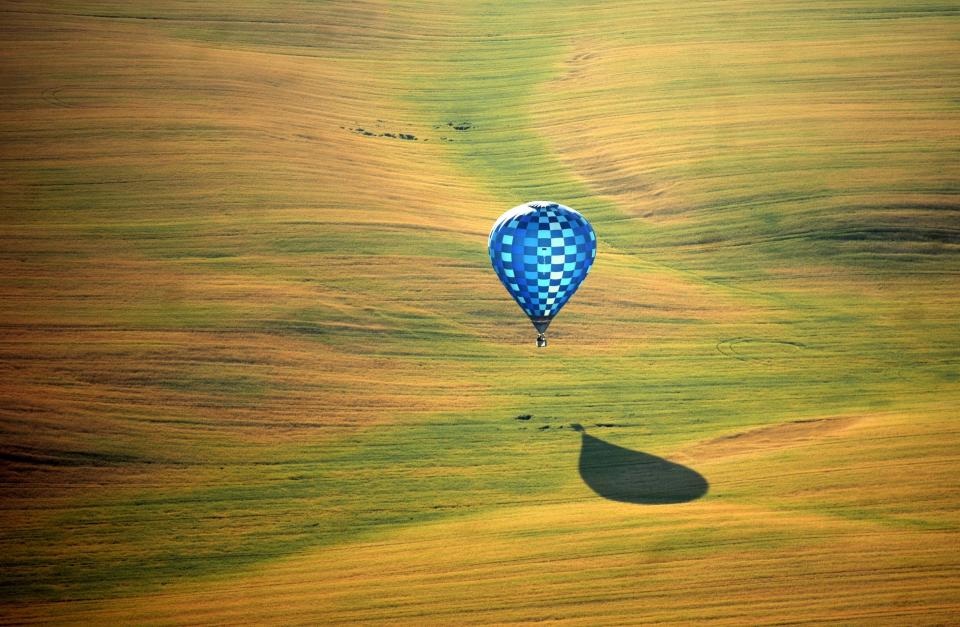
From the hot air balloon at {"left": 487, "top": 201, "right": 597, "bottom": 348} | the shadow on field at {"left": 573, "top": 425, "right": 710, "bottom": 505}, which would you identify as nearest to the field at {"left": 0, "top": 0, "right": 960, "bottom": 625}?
the shadow on field at {"left": 573, "top": 425, "right": 710, "bottom": 505}

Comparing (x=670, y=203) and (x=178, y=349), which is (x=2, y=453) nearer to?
(x=178, y=349)

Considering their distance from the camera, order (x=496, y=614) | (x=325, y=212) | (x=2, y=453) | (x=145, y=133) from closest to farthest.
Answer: (x=496, y=614) < (x=2, y=453) < (x=325, y=212) < (x=145, y=133)

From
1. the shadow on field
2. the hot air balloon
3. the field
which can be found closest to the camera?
the field

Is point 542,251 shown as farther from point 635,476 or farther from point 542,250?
point 635,476

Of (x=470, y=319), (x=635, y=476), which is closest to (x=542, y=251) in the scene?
(x=470, y=319)

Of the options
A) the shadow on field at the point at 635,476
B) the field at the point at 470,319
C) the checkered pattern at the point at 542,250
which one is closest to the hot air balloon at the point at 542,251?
the checkered pattern at the point at 542,250

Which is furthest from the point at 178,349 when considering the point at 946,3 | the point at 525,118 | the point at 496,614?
the point at 946,3

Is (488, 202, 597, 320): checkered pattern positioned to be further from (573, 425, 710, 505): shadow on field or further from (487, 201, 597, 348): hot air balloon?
(573, 425, 710, 505): shadow on field

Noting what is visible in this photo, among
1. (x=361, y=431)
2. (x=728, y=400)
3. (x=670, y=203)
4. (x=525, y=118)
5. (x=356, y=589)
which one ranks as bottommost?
(x=356, y=589)

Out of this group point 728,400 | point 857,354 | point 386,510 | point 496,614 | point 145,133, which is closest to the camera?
point 496,614
